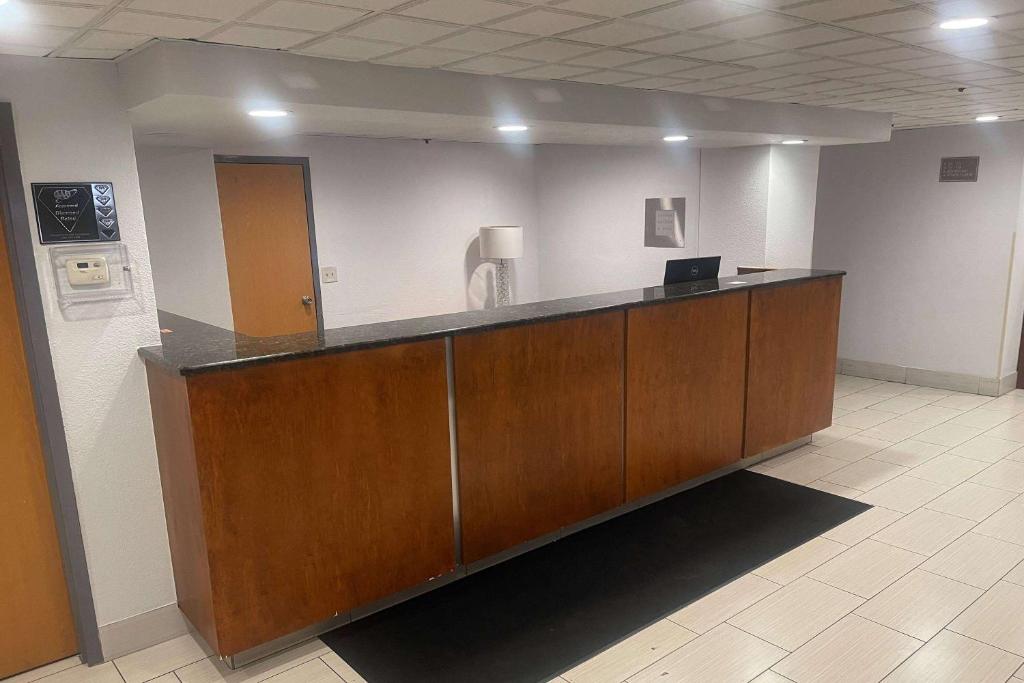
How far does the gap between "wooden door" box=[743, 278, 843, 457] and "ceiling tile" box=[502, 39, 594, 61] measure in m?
1.94

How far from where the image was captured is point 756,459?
177 inches

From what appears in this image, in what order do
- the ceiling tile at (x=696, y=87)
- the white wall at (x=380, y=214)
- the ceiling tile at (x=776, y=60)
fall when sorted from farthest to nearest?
the white wall at (x=380, y=214)
the ceiling tile at (x=696, y=87)
the ceiling tile at (x=776, y=60)

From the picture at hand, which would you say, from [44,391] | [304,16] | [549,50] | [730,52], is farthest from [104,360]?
[730,52]

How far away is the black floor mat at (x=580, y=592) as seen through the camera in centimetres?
262

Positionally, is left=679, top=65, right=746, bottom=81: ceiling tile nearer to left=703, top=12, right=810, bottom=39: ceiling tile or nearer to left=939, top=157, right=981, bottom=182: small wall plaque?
left=703, top=12, right=810, bottom=39: ceiling tile

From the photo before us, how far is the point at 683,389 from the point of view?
385cm

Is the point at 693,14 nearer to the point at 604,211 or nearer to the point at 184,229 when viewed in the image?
the point at 184,229

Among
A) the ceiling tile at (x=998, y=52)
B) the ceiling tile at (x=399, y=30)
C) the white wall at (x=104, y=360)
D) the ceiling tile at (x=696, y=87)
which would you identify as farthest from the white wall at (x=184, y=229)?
the ceiling tile at (x=998, y=52)

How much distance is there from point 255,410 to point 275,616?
0.78 m

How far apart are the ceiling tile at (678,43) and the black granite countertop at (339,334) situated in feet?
3.79

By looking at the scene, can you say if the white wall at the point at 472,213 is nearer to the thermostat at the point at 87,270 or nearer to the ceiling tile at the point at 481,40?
the thermostat at the point at 87,270

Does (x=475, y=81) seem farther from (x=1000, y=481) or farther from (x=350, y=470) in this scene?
(x=1000, y=481)

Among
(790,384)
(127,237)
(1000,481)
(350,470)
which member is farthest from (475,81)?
(1000,481)

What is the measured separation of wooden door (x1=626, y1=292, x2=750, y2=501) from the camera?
143 inches
